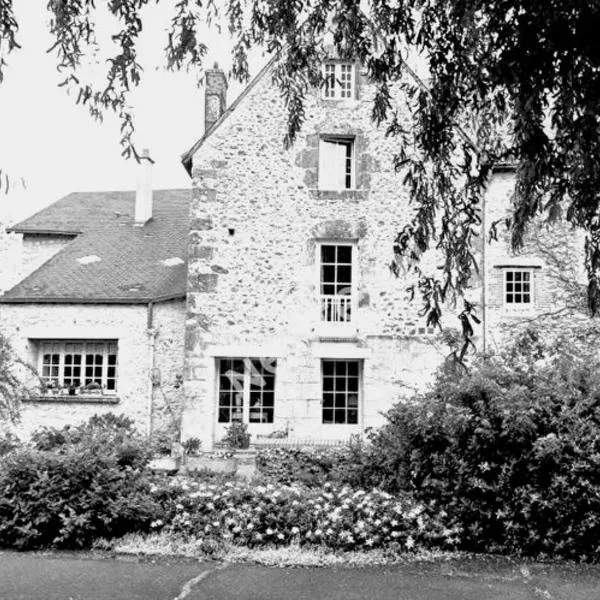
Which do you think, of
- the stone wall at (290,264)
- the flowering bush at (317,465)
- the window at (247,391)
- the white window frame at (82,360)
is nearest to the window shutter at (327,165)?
the stone wall at (290,264)

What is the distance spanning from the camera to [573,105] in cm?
414

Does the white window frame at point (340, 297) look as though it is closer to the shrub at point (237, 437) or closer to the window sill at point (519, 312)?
the shrub at point (237, 437)

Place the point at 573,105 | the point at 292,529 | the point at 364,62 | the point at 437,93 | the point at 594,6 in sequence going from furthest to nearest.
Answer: the point at 292,529 → the point at 364,62 → the point at 437,93 → the point at 573,105 → the point at 594,6

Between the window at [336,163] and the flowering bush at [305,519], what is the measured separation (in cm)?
1039

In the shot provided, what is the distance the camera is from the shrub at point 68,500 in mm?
6770

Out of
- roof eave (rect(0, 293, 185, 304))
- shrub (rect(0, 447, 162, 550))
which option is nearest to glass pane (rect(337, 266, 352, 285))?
roof eave (rect(0, 293, 185, 304))

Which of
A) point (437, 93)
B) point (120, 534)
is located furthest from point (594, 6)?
point (120, 534)

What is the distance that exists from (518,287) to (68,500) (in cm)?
1264

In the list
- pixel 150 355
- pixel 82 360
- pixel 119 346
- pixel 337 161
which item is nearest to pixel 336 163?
pixel 337 161

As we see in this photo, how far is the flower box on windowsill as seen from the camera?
16234 mm

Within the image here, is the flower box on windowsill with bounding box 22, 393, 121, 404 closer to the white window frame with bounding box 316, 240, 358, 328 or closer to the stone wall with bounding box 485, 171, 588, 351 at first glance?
the white window frame with bounding box 316, 240, 358, 328

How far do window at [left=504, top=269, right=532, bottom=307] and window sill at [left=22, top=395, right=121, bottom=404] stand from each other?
9088 millimetres

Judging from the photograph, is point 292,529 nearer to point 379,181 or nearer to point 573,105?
point 573,105

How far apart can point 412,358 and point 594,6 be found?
12607mm
